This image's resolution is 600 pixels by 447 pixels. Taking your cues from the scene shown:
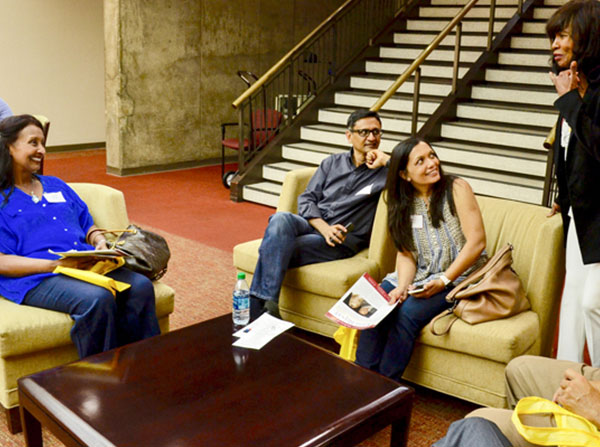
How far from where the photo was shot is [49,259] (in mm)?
2955

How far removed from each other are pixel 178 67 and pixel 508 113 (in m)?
4.41

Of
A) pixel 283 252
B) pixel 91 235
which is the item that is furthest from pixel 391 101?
pixel 91 235

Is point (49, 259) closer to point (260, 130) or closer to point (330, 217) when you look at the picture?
point (330, 217)

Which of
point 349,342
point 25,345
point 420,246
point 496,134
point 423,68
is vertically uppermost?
point 423,68

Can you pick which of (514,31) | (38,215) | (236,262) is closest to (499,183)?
(514,31)

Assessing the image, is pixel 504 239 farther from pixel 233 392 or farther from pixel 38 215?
pixel 38 215

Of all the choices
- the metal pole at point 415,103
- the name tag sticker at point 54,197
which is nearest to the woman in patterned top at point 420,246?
the name tag sticker at point 54,197

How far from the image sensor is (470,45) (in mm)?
7867

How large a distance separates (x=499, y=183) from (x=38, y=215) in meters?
4.20

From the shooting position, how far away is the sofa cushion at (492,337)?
2656mm

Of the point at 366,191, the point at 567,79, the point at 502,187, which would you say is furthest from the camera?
the point at 502,187

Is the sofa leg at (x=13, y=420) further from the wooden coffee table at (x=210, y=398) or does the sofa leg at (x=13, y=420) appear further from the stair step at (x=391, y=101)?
the stair step at (x=391, y=101)

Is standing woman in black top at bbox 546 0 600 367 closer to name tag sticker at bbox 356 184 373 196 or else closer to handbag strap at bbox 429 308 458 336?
handbag strap at bbox 429 308 458 336

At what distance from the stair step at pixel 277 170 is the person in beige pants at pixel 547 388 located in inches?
204
